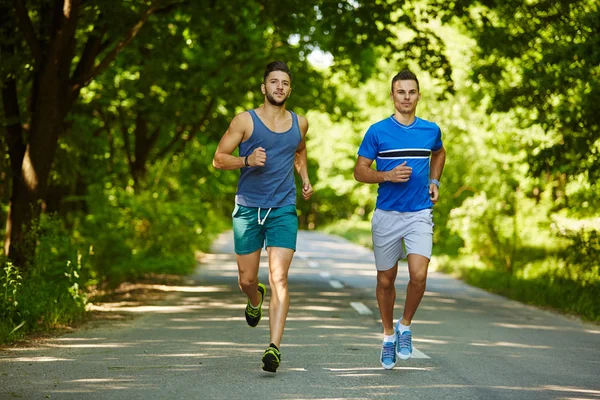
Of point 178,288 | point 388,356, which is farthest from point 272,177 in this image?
point 178,288

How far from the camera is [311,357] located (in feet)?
24.7

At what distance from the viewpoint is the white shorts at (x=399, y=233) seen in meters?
6.88

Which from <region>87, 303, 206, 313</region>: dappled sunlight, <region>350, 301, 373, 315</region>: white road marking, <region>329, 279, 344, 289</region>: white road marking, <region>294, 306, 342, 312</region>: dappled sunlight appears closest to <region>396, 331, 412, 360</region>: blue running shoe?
<region>350, 301, 373, 315</region>: white road marking

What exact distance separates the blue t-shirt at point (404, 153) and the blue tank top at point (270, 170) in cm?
51

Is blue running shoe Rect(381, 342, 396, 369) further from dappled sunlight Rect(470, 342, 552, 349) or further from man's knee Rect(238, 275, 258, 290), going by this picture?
dappled sunlight Rect(470, 342, 552, 349)

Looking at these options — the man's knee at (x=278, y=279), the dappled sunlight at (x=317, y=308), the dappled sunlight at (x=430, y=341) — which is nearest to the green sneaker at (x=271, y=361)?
the man's knee at (x=278, y=279)

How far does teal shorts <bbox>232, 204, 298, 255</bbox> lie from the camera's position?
690 cm

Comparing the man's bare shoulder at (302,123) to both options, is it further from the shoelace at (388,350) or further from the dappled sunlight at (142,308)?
the dappled sunlight at (142,308)

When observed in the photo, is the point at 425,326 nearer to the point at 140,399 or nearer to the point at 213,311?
the point at 213,311

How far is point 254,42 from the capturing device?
2091cm

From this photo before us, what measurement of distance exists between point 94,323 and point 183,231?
9.51 m

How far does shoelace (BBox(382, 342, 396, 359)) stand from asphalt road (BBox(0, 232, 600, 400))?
0.48 ft

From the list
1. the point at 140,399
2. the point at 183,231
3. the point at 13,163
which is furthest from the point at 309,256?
the point at 140,399

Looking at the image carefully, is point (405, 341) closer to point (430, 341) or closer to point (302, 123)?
point (302, 123)
